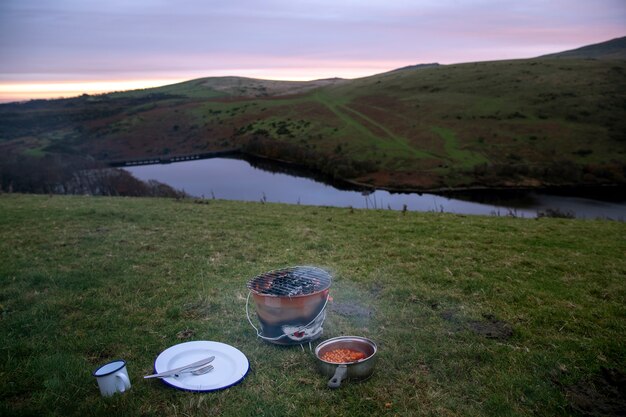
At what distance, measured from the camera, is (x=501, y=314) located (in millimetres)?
6086

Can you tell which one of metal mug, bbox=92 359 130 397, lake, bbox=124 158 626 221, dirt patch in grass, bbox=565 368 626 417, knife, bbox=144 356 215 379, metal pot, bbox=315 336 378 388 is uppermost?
metal mug, bbox=92 359 130 397

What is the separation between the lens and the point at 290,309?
5.08 meters

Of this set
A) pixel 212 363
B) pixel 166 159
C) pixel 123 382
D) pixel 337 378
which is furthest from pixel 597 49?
pixel 123 382

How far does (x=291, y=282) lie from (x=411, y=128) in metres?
58.8

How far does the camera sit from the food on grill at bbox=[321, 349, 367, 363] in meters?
4.79

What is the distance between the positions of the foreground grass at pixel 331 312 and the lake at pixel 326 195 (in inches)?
781

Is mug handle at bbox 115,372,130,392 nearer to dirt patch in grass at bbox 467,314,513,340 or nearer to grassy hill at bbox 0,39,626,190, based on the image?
dirt patch in grass at bbox 467,314,513,340

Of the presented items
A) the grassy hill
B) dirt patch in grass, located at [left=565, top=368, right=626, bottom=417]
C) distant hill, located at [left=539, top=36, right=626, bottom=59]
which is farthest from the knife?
distant hill, located at [left=539, top=36, right=626, bottom=59]

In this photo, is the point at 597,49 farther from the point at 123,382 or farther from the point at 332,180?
the point at 123,382

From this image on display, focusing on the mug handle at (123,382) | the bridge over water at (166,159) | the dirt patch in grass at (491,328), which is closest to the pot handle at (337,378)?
the mug handle at (123,382)

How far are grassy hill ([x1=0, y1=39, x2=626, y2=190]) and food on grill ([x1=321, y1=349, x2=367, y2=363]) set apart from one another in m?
44.1

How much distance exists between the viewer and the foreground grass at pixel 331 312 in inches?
168

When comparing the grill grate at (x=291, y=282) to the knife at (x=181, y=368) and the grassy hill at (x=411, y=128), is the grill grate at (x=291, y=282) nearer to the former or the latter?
the knife at (x=181, y=368)

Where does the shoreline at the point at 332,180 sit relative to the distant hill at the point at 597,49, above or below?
below
